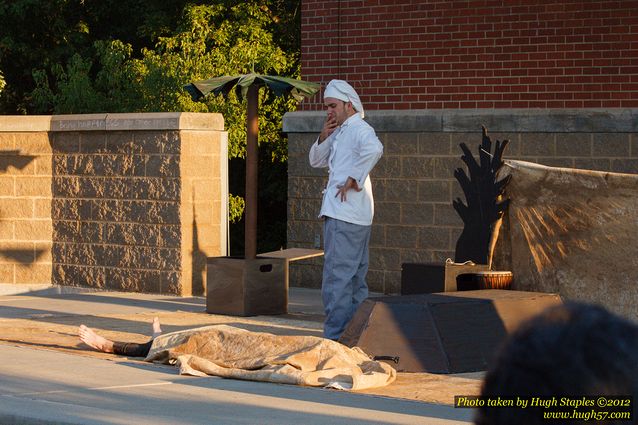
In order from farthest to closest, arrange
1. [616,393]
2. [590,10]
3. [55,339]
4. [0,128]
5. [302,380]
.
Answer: [0,128]
[590,10]
[55,339]
[302,380]
[616,393]

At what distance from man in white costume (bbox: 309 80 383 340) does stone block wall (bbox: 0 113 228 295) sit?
14.5 ft

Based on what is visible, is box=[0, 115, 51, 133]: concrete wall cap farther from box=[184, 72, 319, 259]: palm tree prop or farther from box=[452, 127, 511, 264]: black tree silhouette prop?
box=[452, 127, 511, 264]: black tree silhouette prop

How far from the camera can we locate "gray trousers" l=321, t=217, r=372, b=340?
902 centimetres

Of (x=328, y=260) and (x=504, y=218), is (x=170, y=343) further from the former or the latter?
(x=504, y=218)

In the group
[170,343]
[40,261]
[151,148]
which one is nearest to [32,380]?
[170,343]

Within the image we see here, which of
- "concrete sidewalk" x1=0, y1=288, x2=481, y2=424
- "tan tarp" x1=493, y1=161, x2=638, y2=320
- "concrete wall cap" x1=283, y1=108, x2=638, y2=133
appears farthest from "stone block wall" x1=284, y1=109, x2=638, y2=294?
"concrete sidewalk" x1=0, y1=288, x2=481, y2=424

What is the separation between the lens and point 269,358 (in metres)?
8.07

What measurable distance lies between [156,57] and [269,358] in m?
14.0

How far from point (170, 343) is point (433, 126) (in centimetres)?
591

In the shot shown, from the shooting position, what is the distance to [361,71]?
14633 millimetres

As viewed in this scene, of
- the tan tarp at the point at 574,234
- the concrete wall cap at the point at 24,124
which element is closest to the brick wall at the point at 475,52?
the concrete wall cap at the point at 24,124

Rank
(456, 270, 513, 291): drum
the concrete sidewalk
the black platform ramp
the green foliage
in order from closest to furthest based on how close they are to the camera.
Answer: the concrete sidewalk → the black platform ramp → (456, 270, 513, 291): drum → the green foliage

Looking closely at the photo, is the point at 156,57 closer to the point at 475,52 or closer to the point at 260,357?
the point at 475,52

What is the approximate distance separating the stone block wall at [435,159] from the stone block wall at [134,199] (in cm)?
154
